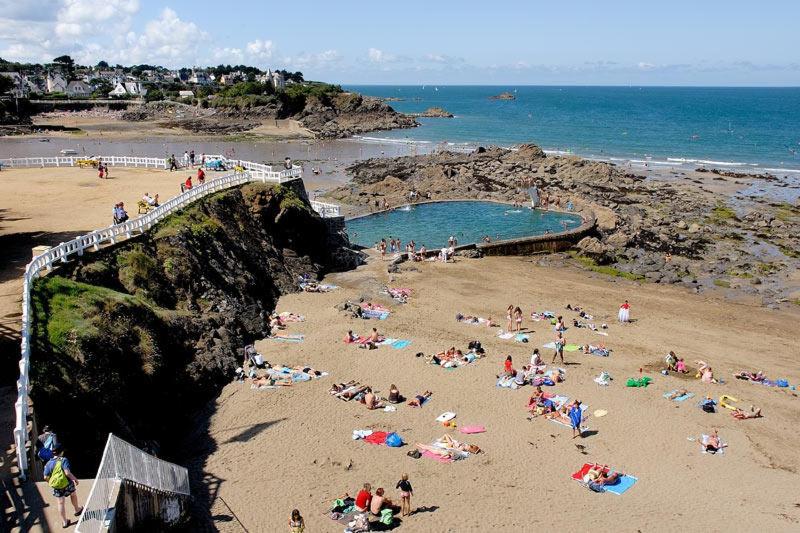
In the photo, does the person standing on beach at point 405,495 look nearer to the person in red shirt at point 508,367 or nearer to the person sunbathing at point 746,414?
the person in red shirt at point 508,367

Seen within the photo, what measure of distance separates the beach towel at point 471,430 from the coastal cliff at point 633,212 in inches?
775

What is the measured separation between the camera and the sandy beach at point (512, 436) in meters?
13.7

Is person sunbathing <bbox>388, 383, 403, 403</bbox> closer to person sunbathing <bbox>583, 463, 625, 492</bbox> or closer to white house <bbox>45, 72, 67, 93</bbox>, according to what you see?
person sunbathing <bbox>583, 463, 625, 492</bbox>

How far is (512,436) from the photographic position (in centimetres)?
1666

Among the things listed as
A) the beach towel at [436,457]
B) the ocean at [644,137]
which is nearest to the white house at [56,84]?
the ocean at [644,137]

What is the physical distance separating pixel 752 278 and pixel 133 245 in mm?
30581

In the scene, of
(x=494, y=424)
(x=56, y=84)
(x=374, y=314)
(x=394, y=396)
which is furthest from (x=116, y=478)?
(x=56, y=84)

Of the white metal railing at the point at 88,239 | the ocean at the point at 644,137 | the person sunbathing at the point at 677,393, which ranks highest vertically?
the ocean at the point at 644,137

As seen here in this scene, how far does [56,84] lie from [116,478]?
176m

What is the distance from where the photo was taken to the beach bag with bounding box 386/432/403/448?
1605 cm

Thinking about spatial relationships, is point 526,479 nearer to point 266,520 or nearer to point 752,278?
point 266,520

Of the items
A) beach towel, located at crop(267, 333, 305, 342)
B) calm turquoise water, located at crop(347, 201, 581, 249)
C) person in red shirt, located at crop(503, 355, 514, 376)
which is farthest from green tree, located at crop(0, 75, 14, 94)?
person in red shirt, located at crop(503, 355, 514, 376)

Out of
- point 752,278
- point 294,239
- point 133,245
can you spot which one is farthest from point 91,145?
point 752,278

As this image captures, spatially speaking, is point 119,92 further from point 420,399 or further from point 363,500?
point 363,500
